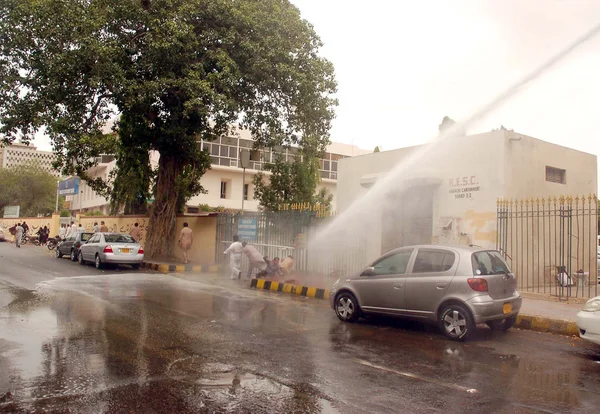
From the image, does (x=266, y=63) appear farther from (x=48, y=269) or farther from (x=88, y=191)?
(x=88, y=191)

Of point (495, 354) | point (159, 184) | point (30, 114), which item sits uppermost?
point (30, 114)

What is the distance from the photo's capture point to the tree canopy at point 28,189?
6312cm

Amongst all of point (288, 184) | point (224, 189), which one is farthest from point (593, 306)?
point (224, 189)

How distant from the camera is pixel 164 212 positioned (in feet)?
73.0

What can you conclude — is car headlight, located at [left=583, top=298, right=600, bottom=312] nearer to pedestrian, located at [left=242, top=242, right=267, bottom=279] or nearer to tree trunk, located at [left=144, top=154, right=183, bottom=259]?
pedestrian, located at [left=242, top=242, right=267, bottom=279]

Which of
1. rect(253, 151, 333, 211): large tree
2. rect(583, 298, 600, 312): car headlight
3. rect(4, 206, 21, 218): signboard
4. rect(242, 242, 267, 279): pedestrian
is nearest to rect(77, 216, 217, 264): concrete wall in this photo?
rect(253, 151, 333, 211): large tree

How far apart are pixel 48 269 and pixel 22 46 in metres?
7.71

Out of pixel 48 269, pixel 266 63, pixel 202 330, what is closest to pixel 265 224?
A: pixel 266 63

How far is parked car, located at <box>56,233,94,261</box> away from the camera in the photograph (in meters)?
22.3

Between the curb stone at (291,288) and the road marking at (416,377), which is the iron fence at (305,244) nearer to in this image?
the curb stone at (291,288)

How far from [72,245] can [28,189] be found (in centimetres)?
4889

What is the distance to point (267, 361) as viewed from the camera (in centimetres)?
614

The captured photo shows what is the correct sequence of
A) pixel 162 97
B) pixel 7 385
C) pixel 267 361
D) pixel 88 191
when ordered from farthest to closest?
pixel 88 191 → pixel 162 97 → pixel 267 361 → pixel 7 385

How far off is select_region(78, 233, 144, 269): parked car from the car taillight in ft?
46.8
